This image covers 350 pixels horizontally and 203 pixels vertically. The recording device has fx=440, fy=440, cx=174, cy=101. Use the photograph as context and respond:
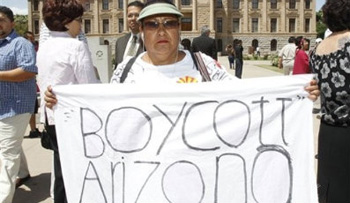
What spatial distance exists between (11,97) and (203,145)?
2696mm

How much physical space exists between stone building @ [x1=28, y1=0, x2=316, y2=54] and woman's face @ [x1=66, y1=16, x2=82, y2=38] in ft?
231

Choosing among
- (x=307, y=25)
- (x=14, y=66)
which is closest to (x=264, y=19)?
(x=307, y=25)

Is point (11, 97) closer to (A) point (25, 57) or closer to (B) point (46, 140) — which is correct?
(A) point (25, 57)

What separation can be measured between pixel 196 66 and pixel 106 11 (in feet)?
264

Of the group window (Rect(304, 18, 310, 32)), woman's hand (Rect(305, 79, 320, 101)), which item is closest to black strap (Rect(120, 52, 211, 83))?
woman's hand (Rect(305, 79, 320, 101))

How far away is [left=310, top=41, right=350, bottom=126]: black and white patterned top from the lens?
3.54 meters

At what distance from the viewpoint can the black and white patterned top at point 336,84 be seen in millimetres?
3535

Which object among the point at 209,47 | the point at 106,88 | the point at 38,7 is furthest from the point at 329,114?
the point at 38,7

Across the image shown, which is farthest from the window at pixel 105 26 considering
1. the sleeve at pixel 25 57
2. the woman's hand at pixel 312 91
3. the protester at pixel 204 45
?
the woman's hand at pixel 312 91

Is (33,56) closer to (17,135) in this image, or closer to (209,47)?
(17,135)

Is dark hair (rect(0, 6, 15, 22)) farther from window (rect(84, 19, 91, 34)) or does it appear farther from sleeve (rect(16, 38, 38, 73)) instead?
window (rect(84, 19, 91, 34))

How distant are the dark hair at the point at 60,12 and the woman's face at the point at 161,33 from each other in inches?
42.7

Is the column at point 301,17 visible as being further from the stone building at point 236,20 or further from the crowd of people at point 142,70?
the crowd of people at point 142,70

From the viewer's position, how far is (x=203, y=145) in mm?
2910
